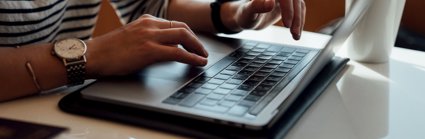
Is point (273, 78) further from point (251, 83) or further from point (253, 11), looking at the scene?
point (253, 11)

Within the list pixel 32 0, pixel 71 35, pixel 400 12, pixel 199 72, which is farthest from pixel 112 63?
pixel 400 12

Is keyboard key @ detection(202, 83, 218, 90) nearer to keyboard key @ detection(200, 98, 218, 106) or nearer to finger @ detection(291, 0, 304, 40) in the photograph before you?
keyboard key @ detection(200, 98, 218, 106)

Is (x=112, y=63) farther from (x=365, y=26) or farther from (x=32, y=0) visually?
(x=365, y=26)

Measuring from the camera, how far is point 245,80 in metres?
0.70

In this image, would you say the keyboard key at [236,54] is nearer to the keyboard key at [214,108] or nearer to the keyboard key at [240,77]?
the keyboard key at [240,77]

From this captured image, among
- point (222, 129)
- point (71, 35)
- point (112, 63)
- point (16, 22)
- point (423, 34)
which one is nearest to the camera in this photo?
point (222, 129)

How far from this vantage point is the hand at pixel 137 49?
2.36 ft

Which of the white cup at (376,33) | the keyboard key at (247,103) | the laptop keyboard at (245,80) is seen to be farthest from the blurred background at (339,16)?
the keyboard key at (247,103)

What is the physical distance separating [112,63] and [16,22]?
21 centimetres

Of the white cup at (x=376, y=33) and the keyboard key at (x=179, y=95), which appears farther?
the white cup at (x=376, y=33)

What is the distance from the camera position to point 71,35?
3.39ft

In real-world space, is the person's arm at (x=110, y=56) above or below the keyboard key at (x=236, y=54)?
above

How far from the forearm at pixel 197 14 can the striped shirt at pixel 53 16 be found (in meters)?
0.03

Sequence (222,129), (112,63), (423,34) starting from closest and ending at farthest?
(222,129) → (112,63) → (423,34)
